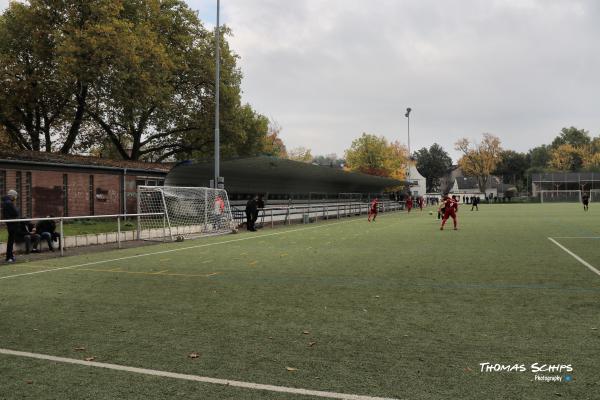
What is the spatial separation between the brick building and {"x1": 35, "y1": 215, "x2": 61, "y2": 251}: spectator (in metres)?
9.93

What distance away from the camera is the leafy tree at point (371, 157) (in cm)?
7775

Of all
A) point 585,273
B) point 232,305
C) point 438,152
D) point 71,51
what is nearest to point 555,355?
point 232,305

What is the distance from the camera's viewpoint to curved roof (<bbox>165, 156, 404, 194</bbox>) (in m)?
24.0

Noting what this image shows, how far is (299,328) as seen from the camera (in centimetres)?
570

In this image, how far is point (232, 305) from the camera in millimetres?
6934

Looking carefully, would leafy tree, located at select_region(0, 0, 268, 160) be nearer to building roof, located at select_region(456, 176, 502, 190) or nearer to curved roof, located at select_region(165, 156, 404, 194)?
curved roof, located at select_region(165, 156, 404, 194)

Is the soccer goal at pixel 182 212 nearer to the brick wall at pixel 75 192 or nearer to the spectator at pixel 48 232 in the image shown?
the spectator at pixel 48 232

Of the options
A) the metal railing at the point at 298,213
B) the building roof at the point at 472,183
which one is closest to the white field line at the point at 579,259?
the metal railing at the point at 298,213

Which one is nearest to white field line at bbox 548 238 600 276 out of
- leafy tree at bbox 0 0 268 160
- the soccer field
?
the soccer field

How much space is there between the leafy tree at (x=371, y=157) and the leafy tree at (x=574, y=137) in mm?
63237

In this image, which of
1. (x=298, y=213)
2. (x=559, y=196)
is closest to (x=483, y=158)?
(x=559, y=196)

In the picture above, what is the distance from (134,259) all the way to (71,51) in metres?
19.3

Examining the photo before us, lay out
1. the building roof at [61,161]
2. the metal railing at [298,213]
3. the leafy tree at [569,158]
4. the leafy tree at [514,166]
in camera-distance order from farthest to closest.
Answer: the leafy tree at [514,166] < the leafy tree at [569,158] < the metal railing at [298,213] < the building roof at [61,161]

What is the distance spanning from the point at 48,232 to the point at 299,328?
422 inches
